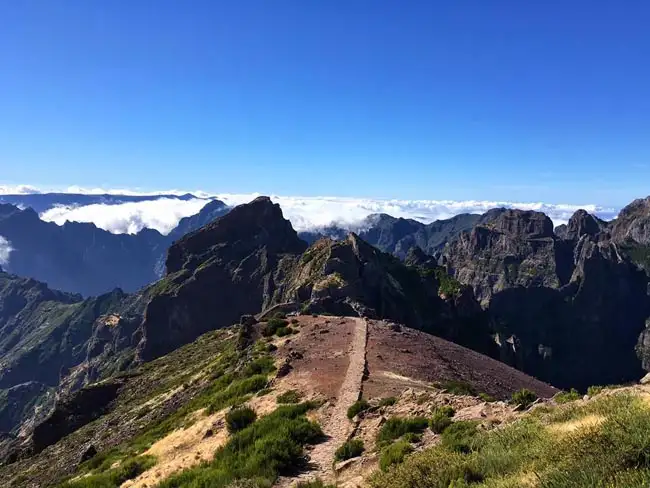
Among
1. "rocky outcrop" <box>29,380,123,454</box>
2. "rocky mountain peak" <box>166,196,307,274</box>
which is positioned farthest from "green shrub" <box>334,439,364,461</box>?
"rocky mountain peak" <box>166,196,307,274</box>

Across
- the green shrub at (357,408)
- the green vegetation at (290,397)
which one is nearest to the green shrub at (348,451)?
the green shrub at (357,408)

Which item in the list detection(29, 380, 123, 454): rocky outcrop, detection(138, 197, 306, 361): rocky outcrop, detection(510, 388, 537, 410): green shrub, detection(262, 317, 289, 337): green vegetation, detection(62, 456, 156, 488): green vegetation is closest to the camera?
detection(510, 388, 537, 410): green shrub

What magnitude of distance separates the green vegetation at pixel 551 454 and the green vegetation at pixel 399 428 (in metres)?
3.24

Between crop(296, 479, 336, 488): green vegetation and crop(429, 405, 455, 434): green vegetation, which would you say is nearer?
crop(296, 479, 336, 488): green vegetation

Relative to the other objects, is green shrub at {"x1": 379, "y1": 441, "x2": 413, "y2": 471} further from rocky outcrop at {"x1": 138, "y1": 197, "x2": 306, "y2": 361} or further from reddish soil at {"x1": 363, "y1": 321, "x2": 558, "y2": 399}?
rocky outcrop at {"x1": 138, "y1": 197, "x2": 306, "y2": 361}

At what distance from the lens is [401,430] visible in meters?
20.5

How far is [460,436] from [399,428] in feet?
11.7

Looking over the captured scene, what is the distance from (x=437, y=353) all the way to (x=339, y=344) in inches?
319

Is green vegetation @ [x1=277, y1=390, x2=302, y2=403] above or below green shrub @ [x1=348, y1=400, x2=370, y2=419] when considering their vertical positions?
below

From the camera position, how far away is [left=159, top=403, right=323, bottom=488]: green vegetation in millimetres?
18984

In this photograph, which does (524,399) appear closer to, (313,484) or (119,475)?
(313,484)

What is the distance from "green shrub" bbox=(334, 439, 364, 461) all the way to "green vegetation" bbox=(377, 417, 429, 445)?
2.77ft

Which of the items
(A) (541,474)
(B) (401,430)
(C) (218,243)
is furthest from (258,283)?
(A) (541,474)

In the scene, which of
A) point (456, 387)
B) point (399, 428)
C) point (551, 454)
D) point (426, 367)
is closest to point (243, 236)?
point (426, 367)
